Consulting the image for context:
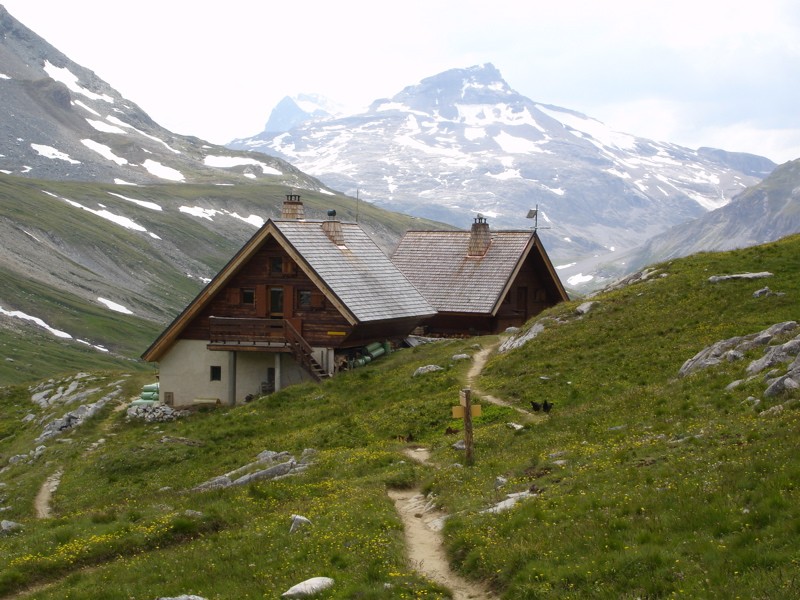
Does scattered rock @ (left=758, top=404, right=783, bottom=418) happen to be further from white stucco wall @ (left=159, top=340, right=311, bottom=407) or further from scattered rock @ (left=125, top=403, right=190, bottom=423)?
scattered rock @ (left=125, top=403, right=190, bottom=423)

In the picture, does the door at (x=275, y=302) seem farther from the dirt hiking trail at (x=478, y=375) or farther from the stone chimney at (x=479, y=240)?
the stone chimney at (x=479, y=240)

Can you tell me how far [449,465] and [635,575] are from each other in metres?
11.4

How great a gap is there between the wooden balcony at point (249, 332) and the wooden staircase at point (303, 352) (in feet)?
0.91

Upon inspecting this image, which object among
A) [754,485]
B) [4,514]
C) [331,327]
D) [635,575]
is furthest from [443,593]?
[331,327]

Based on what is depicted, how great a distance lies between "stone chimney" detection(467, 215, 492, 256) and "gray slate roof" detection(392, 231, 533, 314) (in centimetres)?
30

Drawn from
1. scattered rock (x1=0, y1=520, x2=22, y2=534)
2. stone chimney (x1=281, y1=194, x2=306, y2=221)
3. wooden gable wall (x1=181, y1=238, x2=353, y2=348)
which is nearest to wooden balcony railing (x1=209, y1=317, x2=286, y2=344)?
wooden gable wall (x1=181, y1=238, x2=353, y2=348)

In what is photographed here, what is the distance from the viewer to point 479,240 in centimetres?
6044

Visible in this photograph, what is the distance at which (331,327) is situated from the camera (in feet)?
154

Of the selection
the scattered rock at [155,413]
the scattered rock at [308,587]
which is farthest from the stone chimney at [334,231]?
the scattered rock at [308,587]

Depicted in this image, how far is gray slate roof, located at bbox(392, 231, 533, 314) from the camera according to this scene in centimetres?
5719

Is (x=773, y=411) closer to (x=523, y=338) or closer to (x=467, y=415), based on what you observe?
(x=467, y=415)

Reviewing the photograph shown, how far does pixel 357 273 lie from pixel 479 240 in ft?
42.3

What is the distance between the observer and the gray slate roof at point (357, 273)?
1855 inches

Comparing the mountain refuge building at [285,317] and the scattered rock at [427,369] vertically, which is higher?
the mountain refuge building at [285,317]
